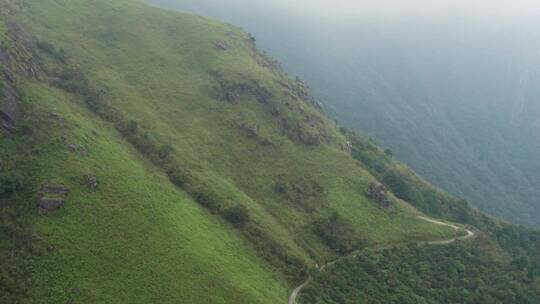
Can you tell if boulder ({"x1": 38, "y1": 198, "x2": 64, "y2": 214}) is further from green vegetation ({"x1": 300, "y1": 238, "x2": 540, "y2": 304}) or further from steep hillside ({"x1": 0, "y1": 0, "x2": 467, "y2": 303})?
green vegetation ({"x1": 300, "y1": 238, "x2": 540, "y2": 304})

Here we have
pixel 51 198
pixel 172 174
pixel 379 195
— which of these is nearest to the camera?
pixel 51 198

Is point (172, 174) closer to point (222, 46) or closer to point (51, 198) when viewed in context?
point (51, 198)

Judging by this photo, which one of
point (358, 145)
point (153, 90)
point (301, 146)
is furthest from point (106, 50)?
point (358, 145)

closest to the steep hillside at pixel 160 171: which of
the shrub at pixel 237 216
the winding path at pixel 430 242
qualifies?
the shrub at pixel 237 216

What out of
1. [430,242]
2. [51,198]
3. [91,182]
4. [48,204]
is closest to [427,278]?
[430,242]

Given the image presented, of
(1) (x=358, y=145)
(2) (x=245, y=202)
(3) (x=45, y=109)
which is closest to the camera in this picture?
(3) (x=45, y=109)

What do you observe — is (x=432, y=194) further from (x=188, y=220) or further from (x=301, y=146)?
(x=188, y=220)

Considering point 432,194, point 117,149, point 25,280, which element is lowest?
point 25,280

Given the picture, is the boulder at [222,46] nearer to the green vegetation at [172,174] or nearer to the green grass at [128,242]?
the green vegetation at [172,174]
